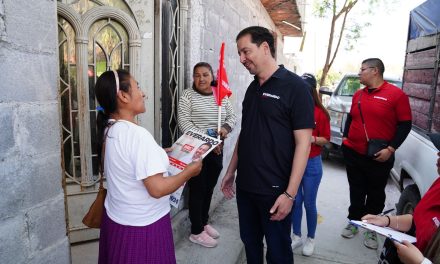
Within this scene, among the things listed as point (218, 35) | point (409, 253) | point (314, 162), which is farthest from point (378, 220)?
point (218, 35)

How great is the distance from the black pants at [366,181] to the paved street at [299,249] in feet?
1.24

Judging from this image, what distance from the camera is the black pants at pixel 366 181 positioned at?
3461 mm

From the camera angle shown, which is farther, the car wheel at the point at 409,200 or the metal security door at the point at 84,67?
the car wheel at the point at 409,200

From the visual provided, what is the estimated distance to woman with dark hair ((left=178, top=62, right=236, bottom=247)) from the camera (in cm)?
315

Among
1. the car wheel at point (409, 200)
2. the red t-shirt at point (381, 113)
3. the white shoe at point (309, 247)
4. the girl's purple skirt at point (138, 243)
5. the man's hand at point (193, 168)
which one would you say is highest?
the red t-shirt at point (381, 113)

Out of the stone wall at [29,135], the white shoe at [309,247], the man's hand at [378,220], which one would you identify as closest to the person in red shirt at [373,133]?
the white shoe at [309,247]

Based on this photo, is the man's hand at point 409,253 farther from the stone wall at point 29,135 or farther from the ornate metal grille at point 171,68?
the ornate metal grille at point 171,68

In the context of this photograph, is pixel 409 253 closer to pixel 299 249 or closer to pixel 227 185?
pixel 227 185

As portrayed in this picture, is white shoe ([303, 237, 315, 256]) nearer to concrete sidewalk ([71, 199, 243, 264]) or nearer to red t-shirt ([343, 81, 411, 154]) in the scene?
concrete sidewalk ([71, 199, 243, 264])

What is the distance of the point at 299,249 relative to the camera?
3.55 metres

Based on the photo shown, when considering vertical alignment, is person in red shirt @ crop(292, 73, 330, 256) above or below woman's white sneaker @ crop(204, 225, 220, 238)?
above

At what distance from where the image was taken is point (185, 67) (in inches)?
139

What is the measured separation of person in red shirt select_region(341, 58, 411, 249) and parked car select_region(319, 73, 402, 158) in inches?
106

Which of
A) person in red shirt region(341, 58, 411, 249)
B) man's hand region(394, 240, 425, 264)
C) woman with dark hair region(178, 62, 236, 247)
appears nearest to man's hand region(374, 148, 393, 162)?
person in red shirt region(341, 58, 411, 249)
